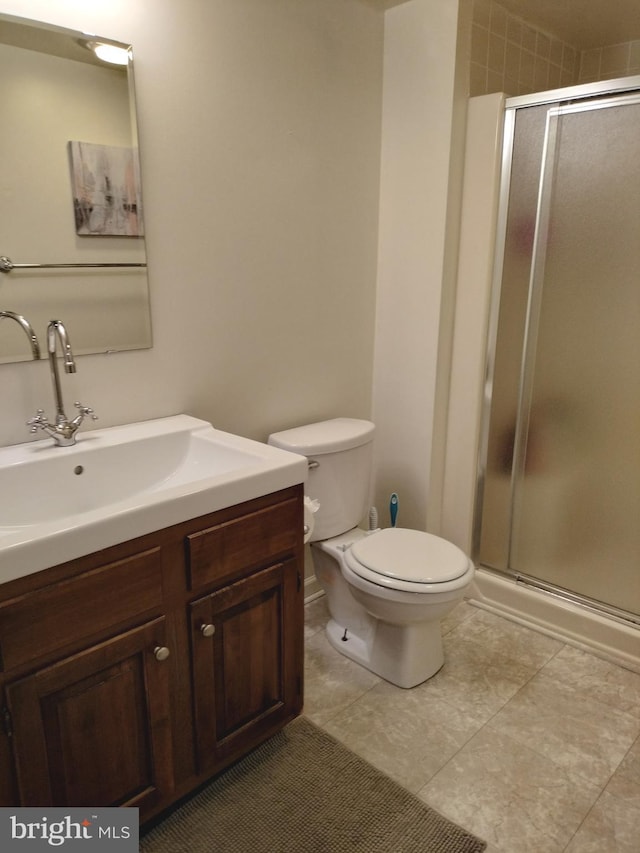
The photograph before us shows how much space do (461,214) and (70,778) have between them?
212 cm

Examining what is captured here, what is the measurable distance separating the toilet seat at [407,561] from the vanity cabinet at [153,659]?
360 millimetres

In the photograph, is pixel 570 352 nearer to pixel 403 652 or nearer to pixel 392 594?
pixel 392 594

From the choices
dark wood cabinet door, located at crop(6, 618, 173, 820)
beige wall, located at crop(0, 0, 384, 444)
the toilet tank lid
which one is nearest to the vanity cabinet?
dark wood cabinet door, located at crop(6, 618, 173, 820)

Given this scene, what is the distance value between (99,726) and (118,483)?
0.58 m

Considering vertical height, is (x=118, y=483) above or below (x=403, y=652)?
above

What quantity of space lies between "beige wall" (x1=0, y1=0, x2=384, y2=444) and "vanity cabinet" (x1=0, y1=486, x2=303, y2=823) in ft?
1.92

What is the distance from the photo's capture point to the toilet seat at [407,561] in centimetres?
187

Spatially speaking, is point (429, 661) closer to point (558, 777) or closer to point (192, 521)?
point (558, 777)

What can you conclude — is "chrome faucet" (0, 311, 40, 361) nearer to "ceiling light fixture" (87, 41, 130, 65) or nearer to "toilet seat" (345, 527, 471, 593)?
"ceiling light fixture" (87, 41, 130, 65)

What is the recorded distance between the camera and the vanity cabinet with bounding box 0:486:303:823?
1160 millimetres

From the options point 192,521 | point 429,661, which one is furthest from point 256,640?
point 429,661

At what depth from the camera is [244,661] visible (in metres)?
1.55

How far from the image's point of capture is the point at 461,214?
7.62 ft

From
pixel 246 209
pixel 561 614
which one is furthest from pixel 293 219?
pixel 561 614
